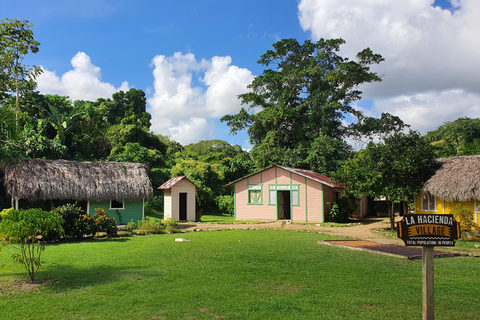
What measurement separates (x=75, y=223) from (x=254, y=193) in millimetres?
14104

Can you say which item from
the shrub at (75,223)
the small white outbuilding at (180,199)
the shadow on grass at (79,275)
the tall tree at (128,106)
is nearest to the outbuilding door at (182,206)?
the small white outbuilding at (180,199)

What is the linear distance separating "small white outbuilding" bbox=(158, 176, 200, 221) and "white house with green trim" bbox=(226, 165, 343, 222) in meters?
4.13

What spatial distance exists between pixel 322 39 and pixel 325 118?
8.55 metres

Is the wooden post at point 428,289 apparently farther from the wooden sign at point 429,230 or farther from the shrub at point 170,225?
the shrub at point 170,225

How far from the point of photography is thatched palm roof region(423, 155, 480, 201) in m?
16.0

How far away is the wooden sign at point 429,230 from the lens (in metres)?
5.18

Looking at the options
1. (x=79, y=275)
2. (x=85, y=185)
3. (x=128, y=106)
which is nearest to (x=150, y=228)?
(x=85, y=185)

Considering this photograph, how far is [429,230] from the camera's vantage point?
17.1 ft

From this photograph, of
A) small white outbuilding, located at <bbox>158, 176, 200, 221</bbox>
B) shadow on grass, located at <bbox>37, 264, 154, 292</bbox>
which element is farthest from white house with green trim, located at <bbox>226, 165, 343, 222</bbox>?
shadow on grass, located at <bbox>37, 264, 154, 292</bbox>

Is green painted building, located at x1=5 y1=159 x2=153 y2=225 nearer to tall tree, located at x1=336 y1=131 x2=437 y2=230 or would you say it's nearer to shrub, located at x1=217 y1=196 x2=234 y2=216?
shrub, located at x1=217 y1=196 x2=234 y2=216

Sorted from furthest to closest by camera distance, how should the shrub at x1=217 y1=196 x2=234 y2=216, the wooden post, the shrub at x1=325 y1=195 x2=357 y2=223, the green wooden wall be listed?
the shrub at x1=217 y1=196 x2=234 y2=216, the shrub at x1=325 y1=195 x2=357 y2=223, the green wooden wall, the wooden post

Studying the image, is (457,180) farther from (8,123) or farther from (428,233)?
(8,123)

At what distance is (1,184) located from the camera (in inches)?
750

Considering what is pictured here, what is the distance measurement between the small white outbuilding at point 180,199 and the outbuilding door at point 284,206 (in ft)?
20.5
